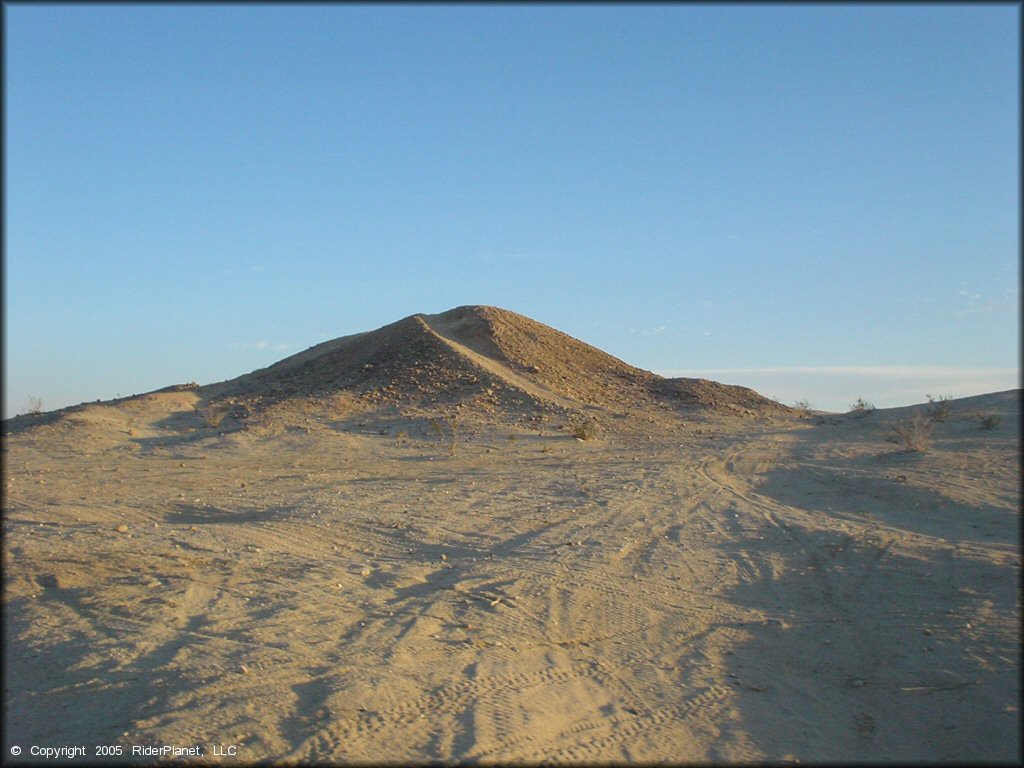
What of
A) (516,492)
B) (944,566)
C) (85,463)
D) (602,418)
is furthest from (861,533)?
(85,463)

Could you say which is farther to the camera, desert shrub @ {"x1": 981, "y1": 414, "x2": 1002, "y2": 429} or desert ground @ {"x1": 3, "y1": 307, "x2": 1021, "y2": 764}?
desert shrub @ {"x1": 981, "y1": 414, "x2": 1002, "y2": 429}

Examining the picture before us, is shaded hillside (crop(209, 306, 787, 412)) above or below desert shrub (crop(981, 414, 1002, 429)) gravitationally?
above

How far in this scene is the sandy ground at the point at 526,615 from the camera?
5816 mm

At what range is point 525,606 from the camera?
8.08 m

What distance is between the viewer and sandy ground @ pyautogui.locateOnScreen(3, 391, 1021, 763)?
5816mm

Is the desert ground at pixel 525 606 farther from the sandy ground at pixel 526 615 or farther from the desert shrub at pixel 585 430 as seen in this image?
the desert shrub at pixel 585 430

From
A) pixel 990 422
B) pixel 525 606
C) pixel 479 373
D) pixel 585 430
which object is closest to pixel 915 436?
pixel 990 422

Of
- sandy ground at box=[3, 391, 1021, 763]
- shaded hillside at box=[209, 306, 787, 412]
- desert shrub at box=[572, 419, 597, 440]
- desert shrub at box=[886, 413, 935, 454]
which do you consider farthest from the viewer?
shaded hillside at box=[209, 306, 787, 412]

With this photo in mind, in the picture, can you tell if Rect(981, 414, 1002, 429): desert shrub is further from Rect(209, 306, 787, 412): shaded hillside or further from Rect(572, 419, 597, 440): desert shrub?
Rect(209, 306, 787, 412): shaded hillside

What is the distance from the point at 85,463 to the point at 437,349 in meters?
14.1

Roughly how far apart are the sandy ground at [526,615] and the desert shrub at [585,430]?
569 centimetres

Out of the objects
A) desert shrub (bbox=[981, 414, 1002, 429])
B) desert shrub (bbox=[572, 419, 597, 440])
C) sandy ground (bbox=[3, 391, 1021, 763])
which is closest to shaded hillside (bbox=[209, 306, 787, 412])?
desert shrub (bbox=[572, 419, 597, 440])

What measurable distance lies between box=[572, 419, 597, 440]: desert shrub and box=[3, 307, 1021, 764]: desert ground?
3.11m

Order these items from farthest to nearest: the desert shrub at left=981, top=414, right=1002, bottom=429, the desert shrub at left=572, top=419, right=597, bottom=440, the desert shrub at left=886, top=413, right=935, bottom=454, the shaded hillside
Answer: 1. the shaded hillside
2. the desert shrub at left=572, top=419, right=597, bottom=440
3. the desert shrub at left=981, top=414, right=1002, bottom=429
4. the desert shrub at left=886, top=413, right=935, bottom=454
